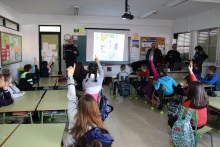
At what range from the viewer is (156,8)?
667 cm

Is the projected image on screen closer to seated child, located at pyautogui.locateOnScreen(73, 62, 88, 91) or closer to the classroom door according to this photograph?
the classroom door

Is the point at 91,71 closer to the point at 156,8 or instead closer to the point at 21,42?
the point at 156,8

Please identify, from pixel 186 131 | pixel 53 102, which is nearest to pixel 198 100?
pixel 186 131

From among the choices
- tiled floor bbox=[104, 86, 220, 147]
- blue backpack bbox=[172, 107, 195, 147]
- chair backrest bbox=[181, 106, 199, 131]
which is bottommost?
tiled floor bbox=[104, 86, 220, 147]

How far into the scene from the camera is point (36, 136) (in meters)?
1.96

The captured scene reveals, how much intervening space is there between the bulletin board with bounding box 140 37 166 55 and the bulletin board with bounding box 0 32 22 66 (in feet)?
16.7

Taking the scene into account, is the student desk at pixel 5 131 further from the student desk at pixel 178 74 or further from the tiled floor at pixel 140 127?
the student desk at pixel 178 74

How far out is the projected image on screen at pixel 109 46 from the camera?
28.3ft

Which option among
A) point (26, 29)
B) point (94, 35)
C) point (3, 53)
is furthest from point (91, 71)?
point (26, 29)

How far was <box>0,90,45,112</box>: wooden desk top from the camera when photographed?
2.85 metres

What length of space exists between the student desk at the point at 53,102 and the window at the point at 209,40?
18.1 feet

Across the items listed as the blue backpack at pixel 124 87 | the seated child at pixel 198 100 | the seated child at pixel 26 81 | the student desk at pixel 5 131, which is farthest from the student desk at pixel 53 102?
the blue backpack at pixel 124 87

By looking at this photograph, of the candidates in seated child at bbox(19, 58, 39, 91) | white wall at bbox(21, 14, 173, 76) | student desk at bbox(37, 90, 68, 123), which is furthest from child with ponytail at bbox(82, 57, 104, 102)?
white wall at bbox(21, 14, 173, 76)

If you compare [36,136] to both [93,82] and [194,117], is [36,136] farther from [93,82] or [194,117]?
[194,117]
